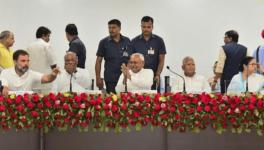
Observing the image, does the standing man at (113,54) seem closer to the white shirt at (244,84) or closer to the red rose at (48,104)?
the white shirt at (244,84)

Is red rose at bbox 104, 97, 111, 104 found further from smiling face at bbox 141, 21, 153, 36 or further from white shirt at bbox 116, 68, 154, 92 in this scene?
smiling face at bbox 141, 21, 153, 36

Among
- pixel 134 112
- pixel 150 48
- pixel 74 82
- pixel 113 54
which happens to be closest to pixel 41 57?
pixel 113 54

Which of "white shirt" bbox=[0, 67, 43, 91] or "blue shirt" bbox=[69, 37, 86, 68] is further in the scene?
"blue shirt" bbox=[69, 37, 86, 68]

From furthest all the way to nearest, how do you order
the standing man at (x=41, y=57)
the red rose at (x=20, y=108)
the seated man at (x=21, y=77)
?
the standing man at (x=41, y=57)
the seated man at (x=21, y=77)
the red rose at (x=20, y=108)

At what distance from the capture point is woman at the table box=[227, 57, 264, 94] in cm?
522

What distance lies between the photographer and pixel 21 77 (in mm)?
4949

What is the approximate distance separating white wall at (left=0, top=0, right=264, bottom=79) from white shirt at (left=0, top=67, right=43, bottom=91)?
9.38 feet

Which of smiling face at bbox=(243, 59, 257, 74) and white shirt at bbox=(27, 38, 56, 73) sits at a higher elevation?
white shirt at bbox=(27, 38, 56, 73)

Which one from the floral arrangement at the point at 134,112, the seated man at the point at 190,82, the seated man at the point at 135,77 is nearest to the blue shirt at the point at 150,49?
the seated man at the point at 190,82

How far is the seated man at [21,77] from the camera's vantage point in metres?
4.88

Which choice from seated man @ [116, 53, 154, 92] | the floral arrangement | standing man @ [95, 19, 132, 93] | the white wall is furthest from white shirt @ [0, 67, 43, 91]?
the white wall

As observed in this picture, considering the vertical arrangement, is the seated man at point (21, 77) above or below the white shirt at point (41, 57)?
below

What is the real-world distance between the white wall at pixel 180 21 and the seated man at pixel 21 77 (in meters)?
2.84

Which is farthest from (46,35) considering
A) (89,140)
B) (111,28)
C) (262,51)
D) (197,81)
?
(89,140)
